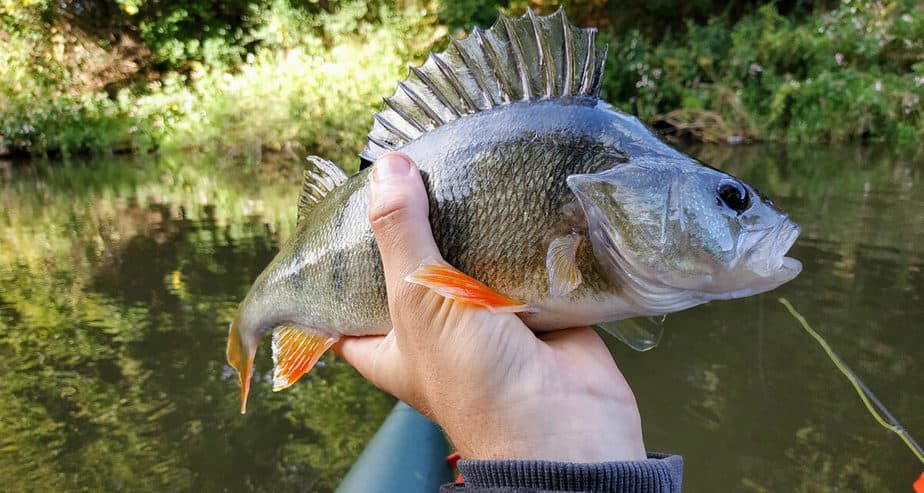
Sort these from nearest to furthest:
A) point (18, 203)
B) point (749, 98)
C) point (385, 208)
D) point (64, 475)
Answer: point (385, 208) → point (64, 475) → point (18, 203) → point (749, 98)

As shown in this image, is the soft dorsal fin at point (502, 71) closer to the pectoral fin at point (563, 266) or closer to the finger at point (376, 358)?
the pectoral fin at point (563, 266)

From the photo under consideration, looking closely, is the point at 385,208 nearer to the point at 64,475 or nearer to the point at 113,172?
the point at 64,475

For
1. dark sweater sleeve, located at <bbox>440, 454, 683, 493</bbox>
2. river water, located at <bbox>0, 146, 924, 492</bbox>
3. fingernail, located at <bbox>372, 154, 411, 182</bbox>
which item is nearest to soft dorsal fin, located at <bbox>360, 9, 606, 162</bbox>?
fingernail, located at <bbox>372, 154, 411, 182</bbox>

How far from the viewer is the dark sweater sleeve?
3.20ft

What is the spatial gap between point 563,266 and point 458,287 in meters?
0.18

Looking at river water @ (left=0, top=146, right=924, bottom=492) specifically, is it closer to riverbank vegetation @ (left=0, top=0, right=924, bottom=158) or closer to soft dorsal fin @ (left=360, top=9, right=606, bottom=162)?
soft dorsal fin @ (left=360, top=9, right=606, bottom=162)

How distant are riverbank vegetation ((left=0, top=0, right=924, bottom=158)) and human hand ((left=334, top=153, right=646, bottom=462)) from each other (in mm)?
8544

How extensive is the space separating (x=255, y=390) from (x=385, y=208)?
7.47 ft

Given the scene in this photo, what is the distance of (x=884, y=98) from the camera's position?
1012cm

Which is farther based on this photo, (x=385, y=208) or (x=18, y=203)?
(x=18, y=203)

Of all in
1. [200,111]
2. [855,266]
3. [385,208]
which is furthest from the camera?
[200,111]

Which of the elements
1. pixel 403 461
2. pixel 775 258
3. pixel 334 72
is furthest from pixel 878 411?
pixel 334 72

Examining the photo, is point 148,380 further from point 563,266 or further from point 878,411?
point 878,411

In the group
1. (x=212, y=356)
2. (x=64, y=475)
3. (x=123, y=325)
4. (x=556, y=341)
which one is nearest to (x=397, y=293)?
(x=556, y=341)
